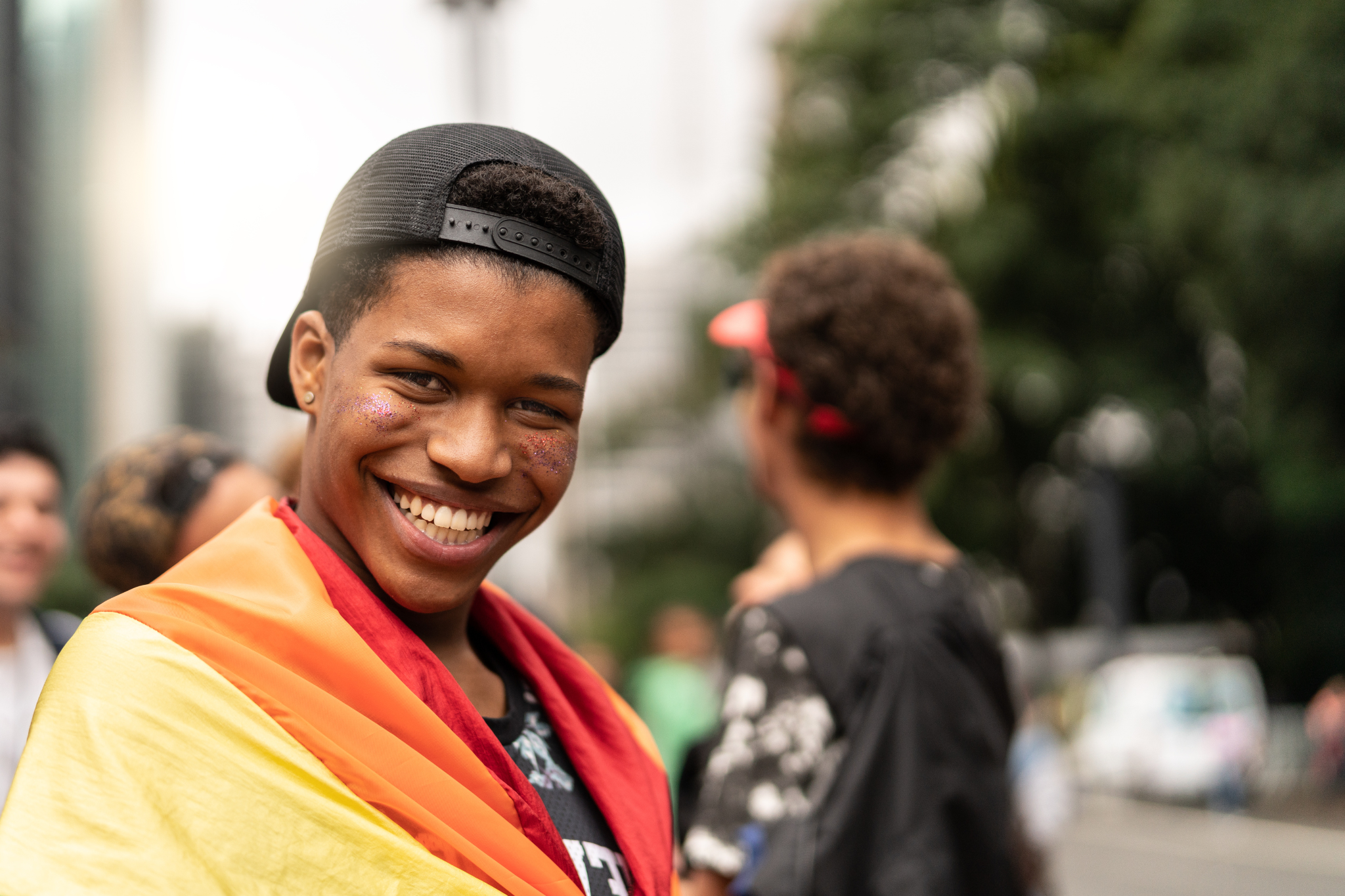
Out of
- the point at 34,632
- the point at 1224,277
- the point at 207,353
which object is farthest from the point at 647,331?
the point at 34,632

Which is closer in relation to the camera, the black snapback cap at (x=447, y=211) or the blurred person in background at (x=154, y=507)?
the black snapback cap at (x=447, y=211)

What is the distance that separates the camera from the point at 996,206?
20625 millimetres

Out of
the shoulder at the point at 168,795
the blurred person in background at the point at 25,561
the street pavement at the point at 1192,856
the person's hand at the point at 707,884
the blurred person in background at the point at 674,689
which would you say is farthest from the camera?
the street pavement at the point at 1192,856

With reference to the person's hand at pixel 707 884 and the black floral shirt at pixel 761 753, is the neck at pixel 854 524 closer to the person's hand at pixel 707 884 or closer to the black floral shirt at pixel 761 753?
the black floral shirt at pixel 761 753

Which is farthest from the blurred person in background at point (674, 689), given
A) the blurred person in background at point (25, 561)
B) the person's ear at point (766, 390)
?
the person's ear at point (766, 390)

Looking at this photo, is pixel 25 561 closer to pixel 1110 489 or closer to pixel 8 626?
pixel 8 626

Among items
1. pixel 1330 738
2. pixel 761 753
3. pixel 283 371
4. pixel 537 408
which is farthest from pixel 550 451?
pixel 1330 738

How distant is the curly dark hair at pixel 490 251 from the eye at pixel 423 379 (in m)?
0.09

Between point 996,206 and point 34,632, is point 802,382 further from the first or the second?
point 996,206

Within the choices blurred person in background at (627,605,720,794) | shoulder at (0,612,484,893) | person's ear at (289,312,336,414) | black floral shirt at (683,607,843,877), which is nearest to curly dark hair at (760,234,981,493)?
black floral shirt at (683,607,843,877)

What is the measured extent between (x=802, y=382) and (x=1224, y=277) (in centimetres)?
1286

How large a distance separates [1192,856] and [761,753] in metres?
13.1

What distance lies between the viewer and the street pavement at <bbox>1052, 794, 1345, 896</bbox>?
11234 millimetres

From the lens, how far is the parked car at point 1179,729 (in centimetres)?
1695
